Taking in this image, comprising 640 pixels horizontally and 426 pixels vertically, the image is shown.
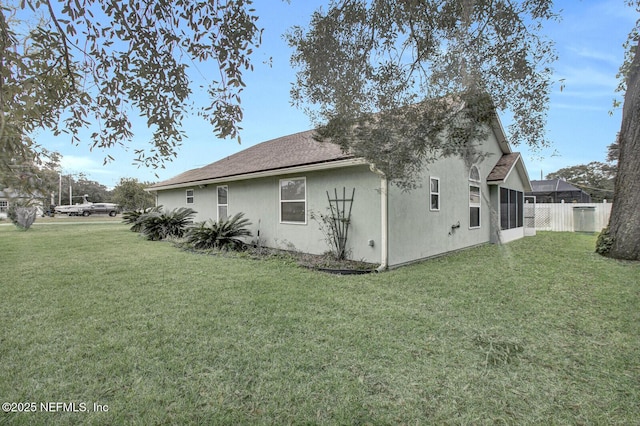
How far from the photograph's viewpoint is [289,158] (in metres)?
9.81

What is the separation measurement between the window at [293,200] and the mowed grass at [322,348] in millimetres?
3115

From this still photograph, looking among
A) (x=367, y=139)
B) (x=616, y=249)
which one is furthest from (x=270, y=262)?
(x=616, y=249)

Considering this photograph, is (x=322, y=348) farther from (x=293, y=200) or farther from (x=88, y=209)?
(x=88, y=209)

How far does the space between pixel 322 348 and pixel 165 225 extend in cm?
1169

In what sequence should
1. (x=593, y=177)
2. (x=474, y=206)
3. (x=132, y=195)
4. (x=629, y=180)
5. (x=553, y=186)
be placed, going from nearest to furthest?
1. (x=629, y=180)
2. (x=474, y=206)
3. (x=553, y=186)
4. (x=132, y=195)
5. (x=593, y=177)

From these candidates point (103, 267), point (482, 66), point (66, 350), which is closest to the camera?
Answer: point (66, 350)

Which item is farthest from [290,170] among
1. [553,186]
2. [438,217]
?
[553,186]

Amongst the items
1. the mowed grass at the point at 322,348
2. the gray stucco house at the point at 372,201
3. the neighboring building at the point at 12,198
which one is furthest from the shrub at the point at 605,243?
the neighboring building at the point at 12,198

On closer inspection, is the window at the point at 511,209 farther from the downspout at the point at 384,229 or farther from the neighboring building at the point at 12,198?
the neighboring building at the point at 12,198

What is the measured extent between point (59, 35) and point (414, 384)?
3.89 m

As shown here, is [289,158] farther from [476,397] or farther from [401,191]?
[476,397]

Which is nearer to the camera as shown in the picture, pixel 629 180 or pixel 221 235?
pixel 629 180

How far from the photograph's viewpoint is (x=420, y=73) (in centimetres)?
440

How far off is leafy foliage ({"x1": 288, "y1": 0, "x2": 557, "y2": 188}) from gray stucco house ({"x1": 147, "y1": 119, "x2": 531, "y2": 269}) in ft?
3.16
